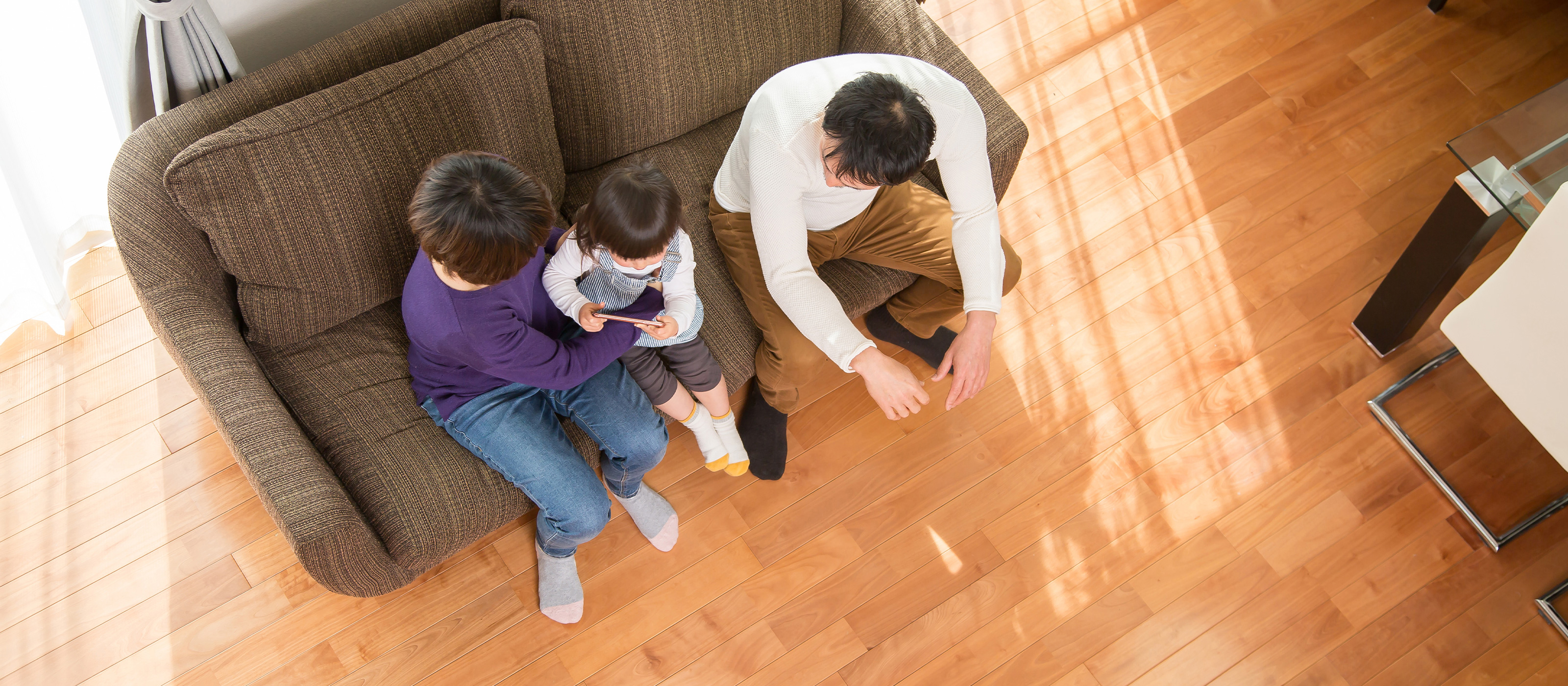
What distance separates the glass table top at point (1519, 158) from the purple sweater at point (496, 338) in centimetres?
166

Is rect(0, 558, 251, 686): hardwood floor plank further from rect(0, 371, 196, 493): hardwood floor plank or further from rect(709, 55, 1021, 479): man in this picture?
rect(709, 55, 1021, 479): man

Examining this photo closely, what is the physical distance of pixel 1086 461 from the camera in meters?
2.35

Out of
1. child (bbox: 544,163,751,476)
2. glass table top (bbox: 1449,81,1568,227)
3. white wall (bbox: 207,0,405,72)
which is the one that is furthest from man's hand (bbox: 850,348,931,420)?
white wall (bbox: 207,0,405,72)

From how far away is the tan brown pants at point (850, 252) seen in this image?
2.01m

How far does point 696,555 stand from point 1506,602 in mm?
1827

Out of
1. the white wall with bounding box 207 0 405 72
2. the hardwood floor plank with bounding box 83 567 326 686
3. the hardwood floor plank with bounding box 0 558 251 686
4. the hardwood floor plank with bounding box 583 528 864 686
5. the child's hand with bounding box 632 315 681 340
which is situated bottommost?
the hardwood floor plank with bounding box 583 528 864 686

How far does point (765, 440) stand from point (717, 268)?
45 cm

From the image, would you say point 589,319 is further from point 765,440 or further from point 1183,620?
point 1183,620

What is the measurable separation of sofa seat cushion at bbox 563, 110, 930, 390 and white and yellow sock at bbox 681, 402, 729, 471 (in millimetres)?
91

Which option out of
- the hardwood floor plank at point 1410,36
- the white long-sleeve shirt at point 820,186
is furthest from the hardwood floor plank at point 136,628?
the hardwood floor plank at point 1410,36

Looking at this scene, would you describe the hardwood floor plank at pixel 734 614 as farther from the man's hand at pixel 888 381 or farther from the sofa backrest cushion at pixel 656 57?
the sofa backrest cushion at pixel 656 57

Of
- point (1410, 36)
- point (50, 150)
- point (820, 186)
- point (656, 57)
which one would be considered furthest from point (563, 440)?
point (1410, 36)

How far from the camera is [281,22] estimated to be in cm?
207

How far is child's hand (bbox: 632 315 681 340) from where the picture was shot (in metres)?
1.77
